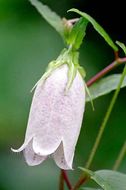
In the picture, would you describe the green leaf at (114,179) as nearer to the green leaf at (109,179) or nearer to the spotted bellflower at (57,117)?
the green leaf at (109,179)

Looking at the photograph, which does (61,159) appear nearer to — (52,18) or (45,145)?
(45,145)

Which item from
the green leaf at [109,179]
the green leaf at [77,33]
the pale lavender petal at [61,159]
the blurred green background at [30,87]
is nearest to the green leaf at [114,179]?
the green leaf at [109,179]

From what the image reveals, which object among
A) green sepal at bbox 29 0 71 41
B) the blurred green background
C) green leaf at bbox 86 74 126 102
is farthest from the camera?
the blurred green background

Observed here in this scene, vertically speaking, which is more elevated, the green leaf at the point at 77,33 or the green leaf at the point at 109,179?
the green leaf at the point at 77,33

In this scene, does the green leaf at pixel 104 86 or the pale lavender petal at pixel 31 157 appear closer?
the pale lavender petal at pixel 31 157

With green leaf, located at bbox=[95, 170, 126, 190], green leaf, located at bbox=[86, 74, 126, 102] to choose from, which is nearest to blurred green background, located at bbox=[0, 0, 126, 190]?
green leaf, located at bbox=[86, 74, 126, 102]

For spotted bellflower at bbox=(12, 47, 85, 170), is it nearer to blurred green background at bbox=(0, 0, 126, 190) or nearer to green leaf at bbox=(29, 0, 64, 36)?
green leaf at bbox=(29, 0, 64, 36)
